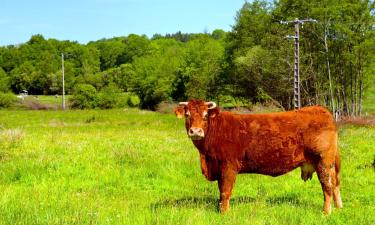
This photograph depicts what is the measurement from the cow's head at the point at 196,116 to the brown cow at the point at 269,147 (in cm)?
6

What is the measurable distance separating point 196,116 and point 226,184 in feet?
4.69

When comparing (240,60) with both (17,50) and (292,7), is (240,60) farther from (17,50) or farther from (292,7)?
(17,50)

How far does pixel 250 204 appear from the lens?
9328 millimetres

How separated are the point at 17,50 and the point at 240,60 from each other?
9719 cm

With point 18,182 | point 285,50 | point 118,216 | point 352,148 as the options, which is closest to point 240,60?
point 285,50

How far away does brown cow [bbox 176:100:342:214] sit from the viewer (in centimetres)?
923

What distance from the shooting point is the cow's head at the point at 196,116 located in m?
8.76

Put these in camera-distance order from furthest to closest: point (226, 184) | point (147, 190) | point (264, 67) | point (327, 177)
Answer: point (264, 67) → point (147, 190) → point (327, 177) → point (226, 184)

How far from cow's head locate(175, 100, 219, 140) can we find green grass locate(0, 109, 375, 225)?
1.42m

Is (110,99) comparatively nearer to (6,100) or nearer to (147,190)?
(6,100)

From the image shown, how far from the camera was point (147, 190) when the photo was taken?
39.3 feet

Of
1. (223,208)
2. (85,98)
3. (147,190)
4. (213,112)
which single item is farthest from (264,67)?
(223,208)

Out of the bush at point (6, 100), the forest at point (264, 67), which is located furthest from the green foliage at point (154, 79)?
the bush at point (6, 100)

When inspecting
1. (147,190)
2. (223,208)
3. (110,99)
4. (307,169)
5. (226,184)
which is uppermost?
(307,169)
